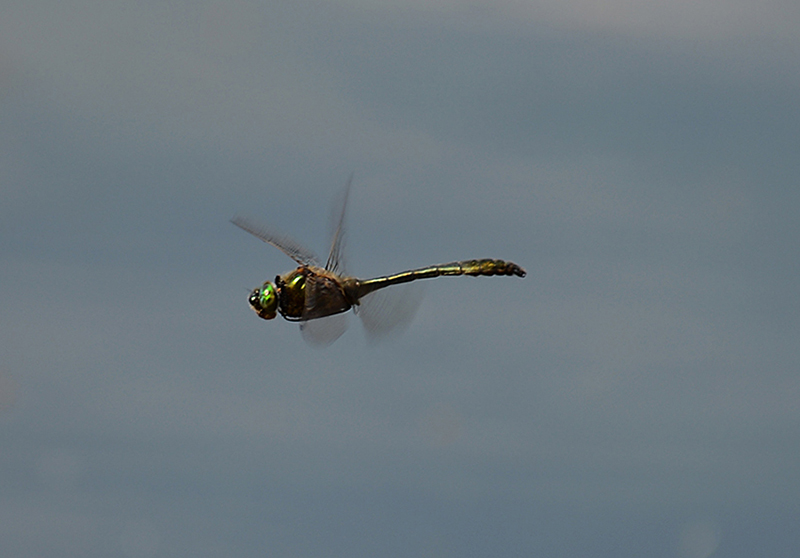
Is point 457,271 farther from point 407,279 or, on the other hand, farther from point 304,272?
point 304,272

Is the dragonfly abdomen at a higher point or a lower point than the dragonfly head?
higher

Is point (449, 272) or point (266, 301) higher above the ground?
point (449, 272)

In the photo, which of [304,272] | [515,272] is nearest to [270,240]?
[304,272]

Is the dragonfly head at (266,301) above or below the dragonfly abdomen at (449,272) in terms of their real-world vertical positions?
below

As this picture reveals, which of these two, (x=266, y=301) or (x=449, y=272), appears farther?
(x=449, y=272)
